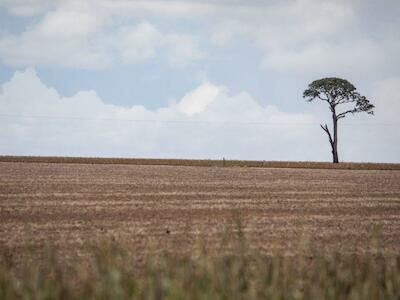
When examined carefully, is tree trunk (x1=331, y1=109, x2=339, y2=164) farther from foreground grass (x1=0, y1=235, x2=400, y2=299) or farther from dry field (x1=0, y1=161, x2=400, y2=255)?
foreground grass (x1=0, y1=235, x2=400, y2=299)

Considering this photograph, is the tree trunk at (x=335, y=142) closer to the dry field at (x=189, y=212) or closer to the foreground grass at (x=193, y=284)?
the dry field at (x=189, y=212)

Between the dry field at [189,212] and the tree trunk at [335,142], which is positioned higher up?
the tree trunk at [335,142]

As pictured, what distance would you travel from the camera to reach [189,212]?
20.5 m

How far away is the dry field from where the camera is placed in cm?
1559

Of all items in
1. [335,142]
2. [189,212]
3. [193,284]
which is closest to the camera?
[193,284]

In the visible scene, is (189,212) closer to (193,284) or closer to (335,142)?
A: (193,284)

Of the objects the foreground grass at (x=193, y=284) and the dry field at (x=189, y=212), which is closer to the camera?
the foreground grass at (x=193, y=284)

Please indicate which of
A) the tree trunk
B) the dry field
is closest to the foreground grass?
the dry field

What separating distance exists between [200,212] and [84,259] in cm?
806

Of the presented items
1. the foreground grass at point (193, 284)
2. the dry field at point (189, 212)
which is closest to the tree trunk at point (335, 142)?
the dry field at point (189, 212)

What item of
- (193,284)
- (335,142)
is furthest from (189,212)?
(335,142)

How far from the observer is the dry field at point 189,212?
51.1 ft

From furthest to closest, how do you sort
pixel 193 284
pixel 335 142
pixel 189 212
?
pixel 335 142, pixel 189 212, pixel 193 284

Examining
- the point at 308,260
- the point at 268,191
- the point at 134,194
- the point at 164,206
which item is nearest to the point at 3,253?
the point at 308,260
